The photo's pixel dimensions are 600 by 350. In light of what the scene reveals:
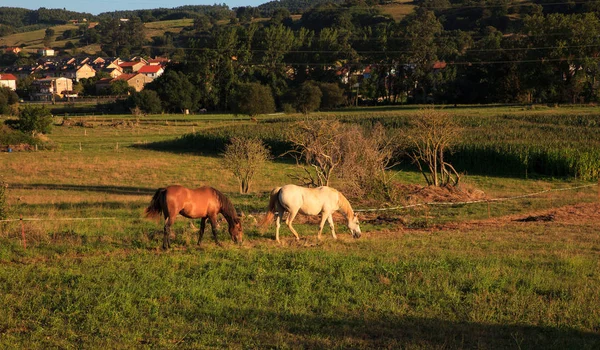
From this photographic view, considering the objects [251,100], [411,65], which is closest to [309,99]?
[251,100]

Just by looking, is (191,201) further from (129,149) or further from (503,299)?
(129,149)

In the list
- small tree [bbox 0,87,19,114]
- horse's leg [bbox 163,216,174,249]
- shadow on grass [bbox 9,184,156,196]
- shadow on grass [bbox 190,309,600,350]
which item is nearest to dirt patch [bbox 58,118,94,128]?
small tree [bbox 0,87,19,114]

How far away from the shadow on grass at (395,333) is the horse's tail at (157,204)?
510 centimetres

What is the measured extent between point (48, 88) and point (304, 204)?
128 metres

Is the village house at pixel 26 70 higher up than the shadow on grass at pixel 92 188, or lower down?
higher up

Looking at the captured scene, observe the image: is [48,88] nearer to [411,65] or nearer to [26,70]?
[26,70]

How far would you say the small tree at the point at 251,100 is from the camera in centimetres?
7656

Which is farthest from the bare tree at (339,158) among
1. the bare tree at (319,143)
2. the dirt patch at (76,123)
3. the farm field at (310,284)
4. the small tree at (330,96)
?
the small tree at (330,96)

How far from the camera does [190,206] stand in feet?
45.5

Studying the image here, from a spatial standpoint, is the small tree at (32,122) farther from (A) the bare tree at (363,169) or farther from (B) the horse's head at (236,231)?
(B) the horse's head at (236,231)

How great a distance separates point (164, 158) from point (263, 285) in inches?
1551

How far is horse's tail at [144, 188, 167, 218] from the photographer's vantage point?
13648 mm

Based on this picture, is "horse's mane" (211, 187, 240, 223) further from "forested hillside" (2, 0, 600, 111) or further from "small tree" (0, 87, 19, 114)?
"small tree" (0, 87, 19, 114)

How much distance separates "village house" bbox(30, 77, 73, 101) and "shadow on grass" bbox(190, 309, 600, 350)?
12556cm
